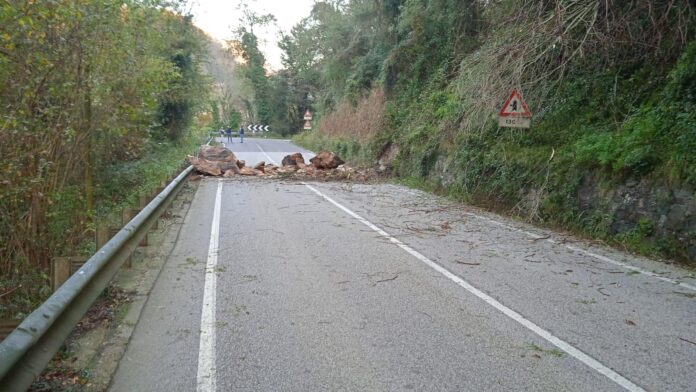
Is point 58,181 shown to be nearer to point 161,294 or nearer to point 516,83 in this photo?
point 161,294

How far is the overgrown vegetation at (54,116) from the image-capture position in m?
6.93

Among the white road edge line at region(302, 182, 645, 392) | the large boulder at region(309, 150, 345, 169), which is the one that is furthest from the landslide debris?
the white road edge line at region(302, 182, 645, 392)

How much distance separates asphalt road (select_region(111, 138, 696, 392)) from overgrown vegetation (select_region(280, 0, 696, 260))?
1.12m

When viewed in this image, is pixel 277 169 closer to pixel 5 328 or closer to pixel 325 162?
pixel 325 162

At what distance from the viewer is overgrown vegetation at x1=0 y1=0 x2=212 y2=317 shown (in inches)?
273

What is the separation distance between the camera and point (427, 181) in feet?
57.2

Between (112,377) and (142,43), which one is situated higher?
(142,43)

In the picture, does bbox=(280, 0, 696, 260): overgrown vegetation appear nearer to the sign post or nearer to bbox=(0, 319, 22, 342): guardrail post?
the sign post

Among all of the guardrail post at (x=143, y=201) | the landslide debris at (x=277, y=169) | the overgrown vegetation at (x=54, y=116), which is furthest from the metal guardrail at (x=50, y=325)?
the landslide debris at (x=277, y=169)

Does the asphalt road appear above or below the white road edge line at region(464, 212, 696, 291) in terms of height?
below

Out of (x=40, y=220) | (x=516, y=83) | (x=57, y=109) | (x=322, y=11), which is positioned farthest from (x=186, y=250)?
(x=322, y=11)

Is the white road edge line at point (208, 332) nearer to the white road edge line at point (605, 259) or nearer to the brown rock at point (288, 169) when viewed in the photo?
the white road edge line at point (605, 259)

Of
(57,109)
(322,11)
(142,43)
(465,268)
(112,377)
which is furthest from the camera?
(322,11)

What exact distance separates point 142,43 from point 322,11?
3414 centimetres
